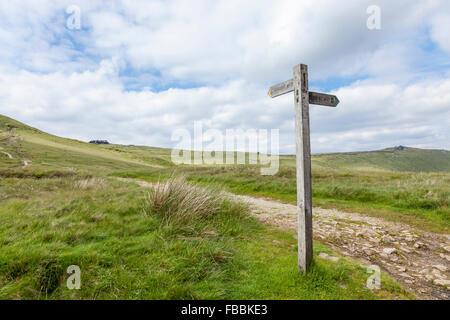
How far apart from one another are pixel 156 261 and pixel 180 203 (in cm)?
248

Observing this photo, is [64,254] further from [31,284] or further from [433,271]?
[433,271]

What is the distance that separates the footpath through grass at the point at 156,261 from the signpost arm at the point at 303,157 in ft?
1.30

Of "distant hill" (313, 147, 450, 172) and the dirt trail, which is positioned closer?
the dirt trail

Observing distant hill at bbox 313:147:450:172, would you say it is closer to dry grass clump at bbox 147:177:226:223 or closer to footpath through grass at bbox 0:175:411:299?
dry grass clump at bbox 147:177:226:223

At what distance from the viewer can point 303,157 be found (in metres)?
4.18

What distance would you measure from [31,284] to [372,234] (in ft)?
26.6

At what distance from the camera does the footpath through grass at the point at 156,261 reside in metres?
3.53

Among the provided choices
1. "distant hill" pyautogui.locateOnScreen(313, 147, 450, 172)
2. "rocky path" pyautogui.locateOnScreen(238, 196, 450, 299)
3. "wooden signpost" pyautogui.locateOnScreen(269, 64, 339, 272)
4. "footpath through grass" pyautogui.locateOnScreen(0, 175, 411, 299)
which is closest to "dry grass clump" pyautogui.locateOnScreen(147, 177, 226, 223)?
"footpath through grass" pyautogui.locateOnScreen(0, 175, 411, 299)

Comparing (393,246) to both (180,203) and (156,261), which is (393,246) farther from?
(156,261)

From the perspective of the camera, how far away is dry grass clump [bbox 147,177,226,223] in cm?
623

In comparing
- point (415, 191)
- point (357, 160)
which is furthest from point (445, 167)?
point (415, 191)

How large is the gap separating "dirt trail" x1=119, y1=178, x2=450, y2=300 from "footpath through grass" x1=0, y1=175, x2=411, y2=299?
86cm

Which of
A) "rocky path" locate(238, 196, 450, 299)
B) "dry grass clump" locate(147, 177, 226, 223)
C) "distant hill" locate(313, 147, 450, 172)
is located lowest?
"rocky path" locate(238, 196, 450, 299)
